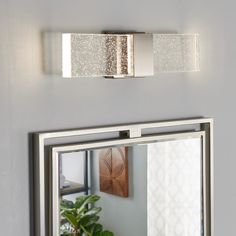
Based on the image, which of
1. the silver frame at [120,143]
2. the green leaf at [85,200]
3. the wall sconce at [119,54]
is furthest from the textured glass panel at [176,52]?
the green leaf at [85,200]

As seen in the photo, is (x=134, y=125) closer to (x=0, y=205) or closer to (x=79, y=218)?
(x=79, y=218)

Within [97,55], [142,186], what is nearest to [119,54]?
[97,55]

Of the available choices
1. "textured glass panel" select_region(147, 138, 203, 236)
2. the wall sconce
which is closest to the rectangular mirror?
"textured glass panel" select_region(147, 138, 203, 236)

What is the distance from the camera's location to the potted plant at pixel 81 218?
3.52 feet

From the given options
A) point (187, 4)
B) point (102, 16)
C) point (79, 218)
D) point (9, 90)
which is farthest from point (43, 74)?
point (187, 4)

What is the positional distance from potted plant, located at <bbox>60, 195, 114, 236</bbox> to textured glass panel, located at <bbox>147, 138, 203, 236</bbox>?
0.14 meters

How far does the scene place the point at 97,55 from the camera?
107 centimetres

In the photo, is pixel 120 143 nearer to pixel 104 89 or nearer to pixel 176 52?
pixel 104 89

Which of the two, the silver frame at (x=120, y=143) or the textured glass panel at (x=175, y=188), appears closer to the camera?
the silver frame at (x=120, y=143)

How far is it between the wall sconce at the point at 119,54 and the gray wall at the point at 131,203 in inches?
6.7

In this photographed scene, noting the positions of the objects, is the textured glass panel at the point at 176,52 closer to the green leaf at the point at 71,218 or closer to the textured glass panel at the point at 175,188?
the textured glass panel at the point at 175,188

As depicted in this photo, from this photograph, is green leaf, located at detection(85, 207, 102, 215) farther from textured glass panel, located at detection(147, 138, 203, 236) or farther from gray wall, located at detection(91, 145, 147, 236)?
textured glass panel, located at detection(147, 138, 203, 236)

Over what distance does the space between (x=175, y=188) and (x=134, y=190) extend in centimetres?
12

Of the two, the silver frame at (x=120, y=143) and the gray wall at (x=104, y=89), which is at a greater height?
the gray wall at (x=104, y=89)
